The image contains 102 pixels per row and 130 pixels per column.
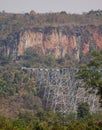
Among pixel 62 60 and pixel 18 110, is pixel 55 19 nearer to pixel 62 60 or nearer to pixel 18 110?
pixel 62 60

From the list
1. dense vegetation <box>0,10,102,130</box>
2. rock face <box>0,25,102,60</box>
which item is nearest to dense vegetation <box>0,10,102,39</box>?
dense vegetation <box>0,10,102,130</box>

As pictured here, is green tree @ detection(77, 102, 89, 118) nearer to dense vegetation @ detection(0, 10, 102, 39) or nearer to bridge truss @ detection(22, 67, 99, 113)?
bridge truss @ detection(22, 67, 99, 113)

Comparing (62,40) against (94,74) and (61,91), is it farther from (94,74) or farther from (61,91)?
(94,74)

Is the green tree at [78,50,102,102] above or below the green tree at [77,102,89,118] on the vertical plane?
above

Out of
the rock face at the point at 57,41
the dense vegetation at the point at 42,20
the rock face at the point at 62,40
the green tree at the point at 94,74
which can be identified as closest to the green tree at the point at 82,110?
the green tree at the point at 94,74

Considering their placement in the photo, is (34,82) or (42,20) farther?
(42,20)

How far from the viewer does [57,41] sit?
369 feet

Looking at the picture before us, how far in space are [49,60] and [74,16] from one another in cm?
2037

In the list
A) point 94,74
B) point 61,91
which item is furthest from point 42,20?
point 94,74

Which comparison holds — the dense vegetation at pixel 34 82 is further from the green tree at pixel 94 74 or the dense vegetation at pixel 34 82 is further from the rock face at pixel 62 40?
the rock face at pixel 62 40

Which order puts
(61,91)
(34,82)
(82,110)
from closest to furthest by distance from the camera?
1. (82,110)
2. (61,91)
3. (34,82)

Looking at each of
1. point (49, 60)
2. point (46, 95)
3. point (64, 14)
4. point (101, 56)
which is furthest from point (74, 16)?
point (101, 56)

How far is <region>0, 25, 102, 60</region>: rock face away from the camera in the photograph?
363 feet

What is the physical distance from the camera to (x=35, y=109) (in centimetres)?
7719
